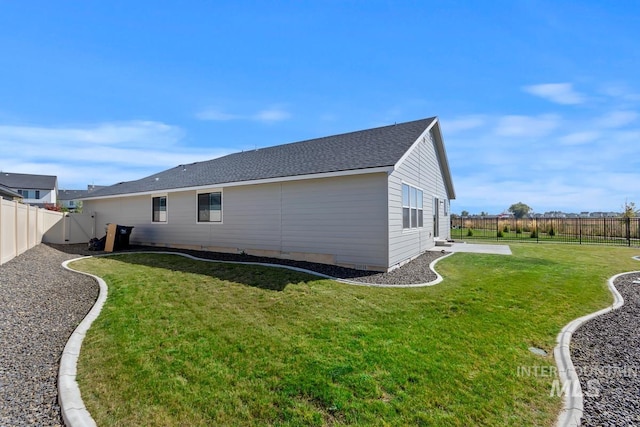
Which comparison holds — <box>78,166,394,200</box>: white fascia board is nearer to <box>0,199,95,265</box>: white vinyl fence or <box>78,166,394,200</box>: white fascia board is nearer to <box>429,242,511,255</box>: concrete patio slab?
<box>0,199,95,265</box>: white vinyl fence

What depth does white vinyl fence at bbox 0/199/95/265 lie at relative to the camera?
811 centimetres

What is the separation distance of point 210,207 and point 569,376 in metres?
11.9

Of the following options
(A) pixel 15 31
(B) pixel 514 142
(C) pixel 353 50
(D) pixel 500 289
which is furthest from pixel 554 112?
(A) pixel 15 31

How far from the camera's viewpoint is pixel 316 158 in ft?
34.9

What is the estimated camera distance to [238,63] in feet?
36.2

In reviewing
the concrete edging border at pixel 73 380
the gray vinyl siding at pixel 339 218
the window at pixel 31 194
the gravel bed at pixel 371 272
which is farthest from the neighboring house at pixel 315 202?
the window at pixel 31 194

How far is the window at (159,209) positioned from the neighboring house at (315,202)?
0.16 feet

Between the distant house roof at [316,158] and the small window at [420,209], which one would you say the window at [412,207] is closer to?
the small window at [420,209]

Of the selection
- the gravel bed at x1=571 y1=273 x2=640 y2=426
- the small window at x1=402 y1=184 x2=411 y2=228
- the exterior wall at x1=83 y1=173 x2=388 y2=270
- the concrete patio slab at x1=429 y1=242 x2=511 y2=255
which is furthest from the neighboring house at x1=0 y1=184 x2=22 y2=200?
the gravel bed at x1=571 y1=273 x2=640 y2=426

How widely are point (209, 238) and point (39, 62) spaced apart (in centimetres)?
765

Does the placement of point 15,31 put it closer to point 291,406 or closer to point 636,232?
point 291,406

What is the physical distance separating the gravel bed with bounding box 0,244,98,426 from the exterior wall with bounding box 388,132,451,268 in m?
7.03

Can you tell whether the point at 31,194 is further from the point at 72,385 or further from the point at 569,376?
the point at 569,376

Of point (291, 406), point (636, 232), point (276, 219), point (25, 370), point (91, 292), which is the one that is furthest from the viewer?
point (636, 232)
